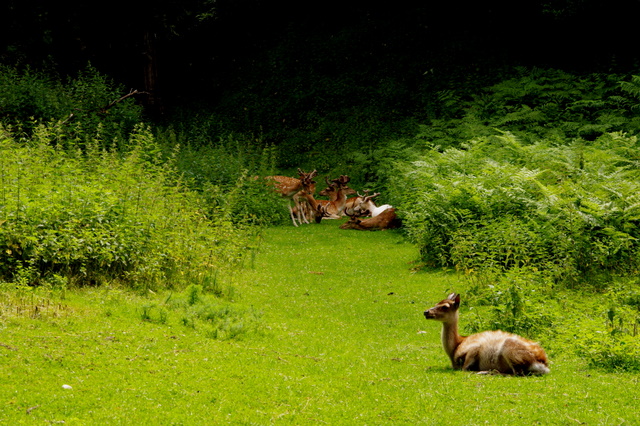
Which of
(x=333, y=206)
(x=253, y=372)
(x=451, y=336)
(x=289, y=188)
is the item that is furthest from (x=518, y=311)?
(x=333, y=206)

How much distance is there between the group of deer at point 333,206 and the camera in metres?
17.9

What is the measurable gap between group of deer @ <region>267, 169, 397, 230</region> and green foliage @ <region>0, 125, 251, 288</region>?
6562 mm

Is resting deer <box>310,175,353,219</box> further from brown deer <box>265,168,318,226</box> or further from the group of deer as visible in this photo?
brown deer <box>265,168,318,226</box>

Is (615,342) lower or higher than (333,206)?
higher

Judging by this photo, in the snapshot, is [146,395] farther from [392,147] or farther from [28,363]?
[392,147]

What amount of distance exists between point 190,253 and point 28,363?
477cm

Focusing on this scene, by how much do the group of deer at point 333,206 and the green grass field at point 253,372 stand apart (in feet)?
24.8

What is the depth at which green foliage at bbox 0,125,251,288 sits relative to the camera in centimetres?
853

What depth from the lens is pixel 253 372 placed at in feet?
21.3

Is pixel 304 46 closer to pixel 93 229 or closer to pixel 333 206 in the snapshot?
pixel 333 206

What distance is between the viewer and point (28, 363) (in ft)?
19.8

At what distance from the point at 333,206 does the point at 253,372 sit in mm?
13984

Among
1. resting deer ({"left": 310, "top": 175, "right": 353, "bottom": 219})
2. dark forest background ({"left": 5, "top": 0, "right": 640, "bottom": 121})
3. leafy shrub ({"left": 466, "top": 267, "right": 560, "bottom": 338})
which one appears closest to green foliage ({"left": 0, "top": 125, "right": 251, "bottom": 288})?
leafy shrub ({"left": 466, "top": 267, "right": 560, "bottom": 338})

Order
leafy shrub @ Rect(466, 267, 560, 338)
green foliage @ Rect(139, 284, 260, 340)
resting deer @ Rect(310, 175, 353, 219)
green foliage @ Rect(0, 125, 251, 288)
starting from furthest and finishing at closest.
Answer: resting deer @ Rect(310, 175, 353, 219) → green foliage @ Rect(0, 125, 251, 288) → leafy shrub @ Rect(466, 267, 560, 338) → green foliage @ Rect(139, 284, 260, 340)
